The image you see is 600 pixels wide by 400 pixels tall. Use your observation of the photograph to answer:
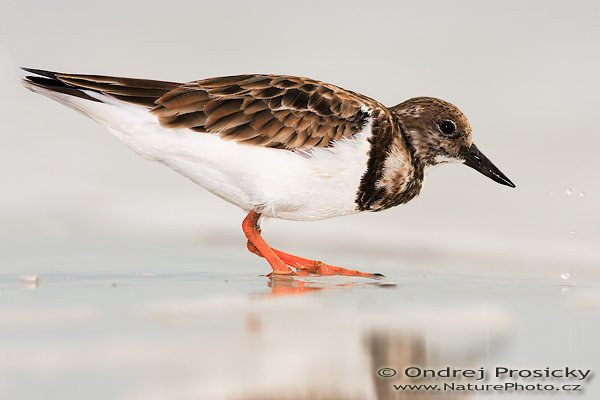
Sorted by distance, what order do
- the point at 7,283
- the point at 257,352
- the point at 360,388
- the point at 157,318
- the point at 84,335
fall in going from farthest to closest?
the point at 7,283 < the point at 157,318 < the point at 84,335 < the point at 257,352 < the point at 360,388

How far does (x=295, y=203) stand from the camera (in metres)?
5.74

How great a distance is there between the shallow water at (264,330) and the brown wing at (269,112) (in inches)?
31.9

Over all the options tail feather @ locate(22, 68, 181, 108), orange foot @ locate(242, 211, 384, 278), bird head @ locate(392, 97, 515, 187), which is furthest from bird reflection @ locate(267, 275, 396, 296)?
tail feather @ locate(22, 68, 181, 108)

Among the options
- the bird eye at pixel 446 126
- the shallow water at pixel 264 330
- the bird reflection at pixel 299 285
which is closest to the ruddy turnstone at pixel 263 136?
the bird reflection at pixel 299 285

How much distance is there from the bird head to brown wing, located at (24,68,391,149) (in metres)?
0.38

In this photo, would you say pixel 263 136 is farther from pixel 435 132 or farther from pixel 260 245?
pixel 435 132

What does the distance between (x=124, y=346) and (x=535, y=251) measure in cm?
416

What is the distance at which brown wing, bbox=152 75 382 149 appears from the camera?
5727 millimetres

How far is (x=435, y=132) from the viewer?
622 cm

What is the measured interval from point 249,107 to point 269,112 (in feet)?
0.39

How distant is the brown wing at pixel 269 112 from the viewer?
5727 millimetres

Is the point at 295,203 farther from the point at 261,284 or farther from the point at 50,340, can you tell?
the point at 50,340

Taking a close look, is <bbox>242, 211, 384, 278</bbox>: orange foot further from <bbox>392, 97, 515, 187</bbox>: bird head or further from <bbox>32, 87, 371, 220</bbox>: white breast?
<bbox>392, 97, 515, 187</bbox>: bird head

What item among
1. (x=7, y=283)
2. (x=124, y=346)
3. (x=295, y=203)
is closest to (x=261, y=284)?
(x=295, y=203)
